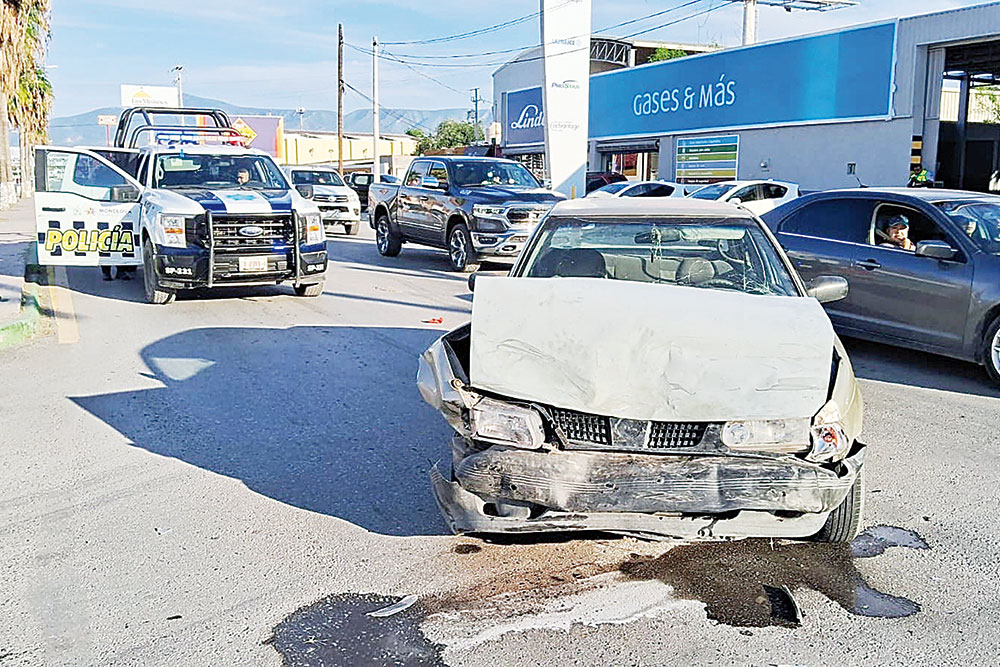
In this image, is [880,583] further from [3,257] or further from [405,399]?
[3,257]

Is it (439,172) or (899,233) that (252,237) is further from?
(899,233)

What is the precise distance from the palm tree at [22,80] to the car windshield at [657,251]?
23373mm

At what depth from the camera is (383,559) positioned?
437cm

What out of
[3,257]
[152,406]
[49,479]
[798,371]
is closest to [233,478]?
[49,479]

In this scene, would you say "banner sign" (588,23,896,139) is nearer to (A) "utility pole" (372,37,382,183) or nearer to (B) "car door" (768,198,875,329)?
(A) "utility pole" (372,37,382,183)

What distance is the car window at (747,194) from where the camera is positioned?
806 inches

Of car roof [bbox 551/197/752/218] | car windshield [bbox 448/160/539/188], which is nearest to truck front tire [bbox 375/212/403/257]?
car windshield [bbox 448/160/539/188]

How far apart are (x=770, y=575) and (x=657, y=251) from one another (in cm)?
225

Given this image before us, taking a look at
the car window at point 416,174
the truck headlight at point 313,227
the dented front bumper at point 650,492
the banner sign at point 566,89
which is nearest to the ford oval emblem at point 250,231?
the truck headlight at point 313,227

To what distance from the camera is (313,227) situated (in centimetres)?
1188

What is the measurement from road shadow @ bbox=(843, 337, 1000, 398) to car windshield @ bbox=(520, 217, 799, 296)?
2965 mm

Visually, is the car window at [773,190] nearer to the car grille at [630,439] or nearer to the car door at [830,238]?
the car door at [830,238]

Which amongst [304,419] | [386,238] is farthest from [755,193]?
[304,419]

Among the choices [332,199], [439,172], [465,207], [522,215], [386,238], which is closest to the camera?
[522,215]
